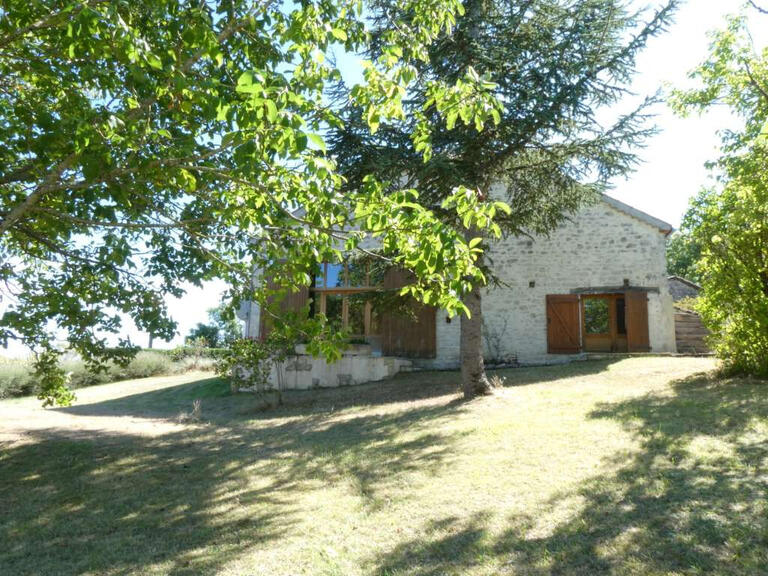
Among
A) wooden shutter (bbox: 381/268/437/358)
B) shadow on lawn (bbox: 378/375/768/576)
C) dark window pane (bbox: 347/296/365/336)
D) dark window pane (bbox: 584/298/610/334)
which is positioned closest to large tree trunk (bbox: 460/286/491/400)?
shadow on lawn (bbox: 378/375/768/576)

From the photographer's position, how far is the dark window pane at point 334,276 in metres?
16.9

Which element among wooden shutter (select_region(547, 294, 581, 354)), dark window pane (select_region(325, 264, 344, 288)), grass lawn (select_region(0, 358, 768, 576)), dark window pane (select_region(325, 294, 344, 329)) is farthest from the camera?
dark window pane (select_region(325, 294, 344, 329))

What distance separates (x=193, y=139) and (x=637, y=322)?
45.4 feet

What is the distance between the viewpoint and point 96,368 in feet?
23.4

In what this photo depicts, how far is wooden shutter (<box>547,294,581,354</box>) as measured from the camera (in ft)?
49.2

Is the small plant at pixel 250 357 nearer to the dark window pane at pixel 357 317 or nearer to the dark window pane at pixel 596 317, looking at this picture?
the dark window pane at pixel 357 317

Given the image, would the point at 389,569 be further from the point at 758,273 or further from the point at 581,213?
the point at 581,213

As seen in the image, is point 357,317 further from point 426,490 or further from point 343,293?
point 426,490

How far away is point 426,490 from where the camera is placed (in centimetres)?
510

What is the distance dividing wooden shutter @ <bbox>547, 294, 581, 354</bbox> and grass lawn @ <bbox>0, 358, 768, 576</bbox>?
211 inches

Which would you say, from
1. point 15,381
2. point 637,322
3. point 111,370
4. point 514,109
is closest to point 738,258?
point 514,109

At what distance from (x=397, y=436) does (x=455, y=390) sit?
12.4 ft

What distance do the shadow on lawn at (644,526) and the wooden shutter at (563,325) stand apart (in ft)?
30.9

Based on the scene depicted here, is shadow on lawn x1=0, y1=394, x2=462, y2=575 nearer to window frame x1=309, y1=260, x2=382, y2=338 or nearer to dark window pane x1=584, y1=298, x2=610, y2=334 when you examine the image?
window frame x1=309, y1=260, x2=382, y2=338
